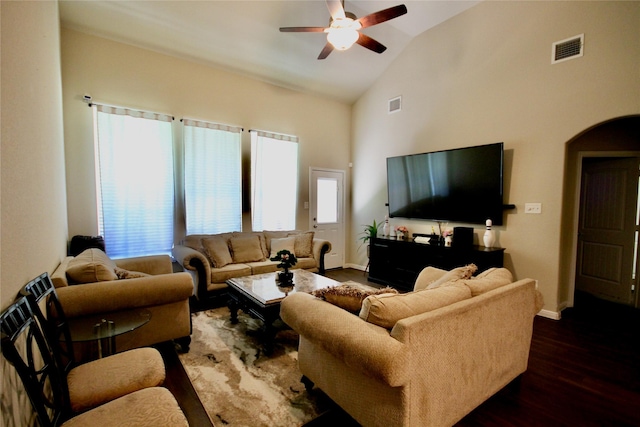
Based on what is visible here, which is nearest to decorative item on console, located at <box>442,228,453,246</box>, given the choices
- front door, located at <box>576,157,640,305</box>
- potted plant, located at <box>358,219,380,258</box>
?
potted plant, located at <box>358,219,380,258</box>

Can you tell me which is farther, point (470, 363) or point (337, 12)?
point (337, 12)

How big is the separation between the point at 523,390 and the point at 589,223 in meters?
3.45

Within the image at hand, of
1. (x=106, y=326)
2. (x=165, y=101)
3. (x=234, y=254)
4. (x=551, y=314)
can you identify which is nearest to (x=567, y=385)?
(x=551, y=314)

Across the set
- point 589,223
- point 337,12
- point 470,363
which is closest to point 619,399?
point 470,363

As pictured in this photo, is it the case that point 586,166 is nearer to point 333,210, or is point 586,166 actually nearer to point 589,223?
point 589,223

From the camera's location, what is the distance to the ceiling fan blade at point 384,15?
262cm

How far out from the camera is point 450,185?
425 cm

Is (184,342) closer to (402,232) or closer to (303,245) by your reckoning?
(303,245)

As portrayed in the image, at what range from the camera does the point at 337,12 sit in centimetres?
266

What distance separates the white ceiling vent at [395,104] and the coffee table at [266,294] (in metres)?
3.48

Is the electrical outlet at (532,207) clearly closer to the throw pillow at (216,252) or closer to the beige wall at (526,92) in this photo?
the beige wall at (526,92)

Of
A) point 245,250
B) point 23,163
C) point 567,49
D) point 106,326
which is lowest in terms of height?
point 106,326

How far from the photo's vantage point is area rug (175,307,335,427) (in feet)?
5.94

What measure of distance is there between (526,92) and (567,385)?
3286 millimetres
